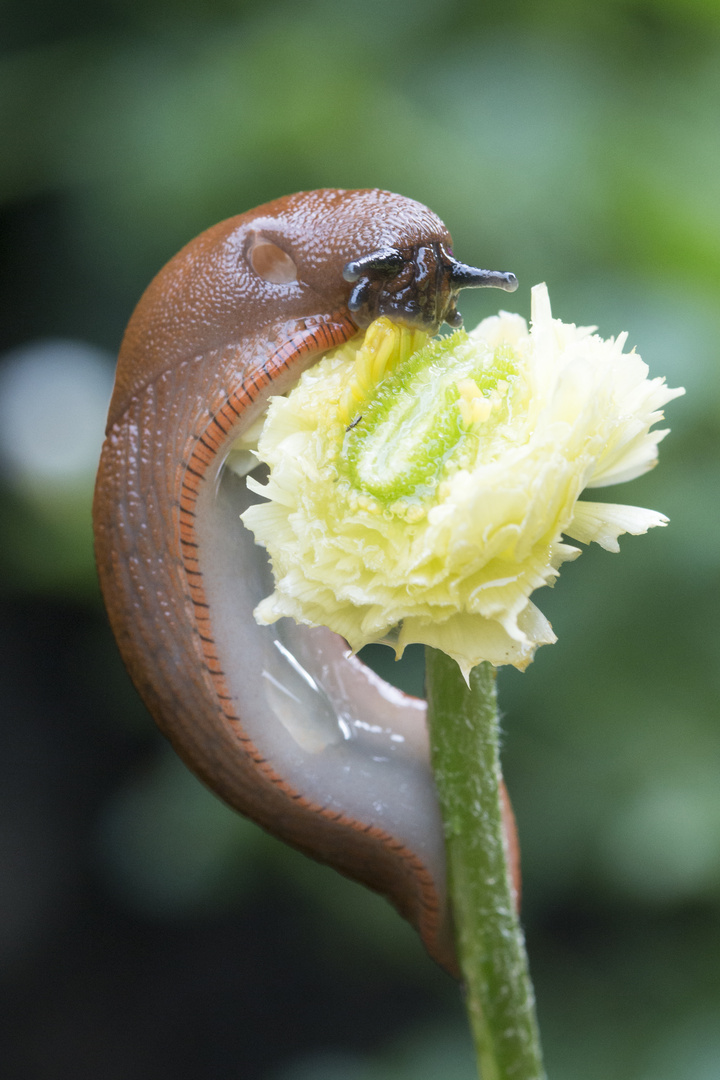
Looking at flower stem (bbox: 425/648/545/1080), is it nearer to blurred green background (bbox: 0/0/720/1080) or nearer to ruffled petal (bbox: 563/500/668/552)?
ruffled petal (bbox: 563/500/668/552)

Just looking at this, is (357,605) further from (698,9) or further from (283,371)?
(698,9)

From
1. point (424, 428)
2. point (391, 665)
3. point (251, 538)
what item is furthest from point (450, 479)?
point (391, 665)

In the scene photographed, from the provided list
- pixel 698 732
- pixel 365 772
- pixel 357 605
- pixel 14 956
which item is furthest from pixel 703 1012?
pixel 14 956

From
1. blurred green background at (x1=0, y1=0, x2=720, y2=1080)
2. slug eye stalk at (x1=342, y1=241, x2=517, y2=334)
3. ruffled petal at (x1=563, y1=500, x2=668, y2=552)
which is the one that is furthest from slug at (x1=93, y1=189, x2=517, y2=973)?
blurred green background at (x1=0, y1=0, x2=720, y2=1080)

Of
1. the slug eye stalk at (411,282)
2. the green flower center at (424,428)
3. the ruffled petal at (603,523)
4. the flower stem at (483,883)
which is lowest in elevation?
the flower stem at (483,883)

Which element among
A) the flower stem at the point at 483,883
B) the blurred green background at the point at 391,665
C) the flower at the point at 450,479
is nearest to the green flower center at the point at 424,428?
the flower at the point at 450,479

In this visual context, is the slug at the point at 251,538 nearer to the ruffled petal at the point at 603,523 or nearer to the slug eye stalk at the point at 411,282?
the slug eye stalk at the point at 411,282

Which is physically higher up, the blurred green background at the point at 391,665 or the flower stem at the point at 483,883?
the blurred green background at the point at 391,665
